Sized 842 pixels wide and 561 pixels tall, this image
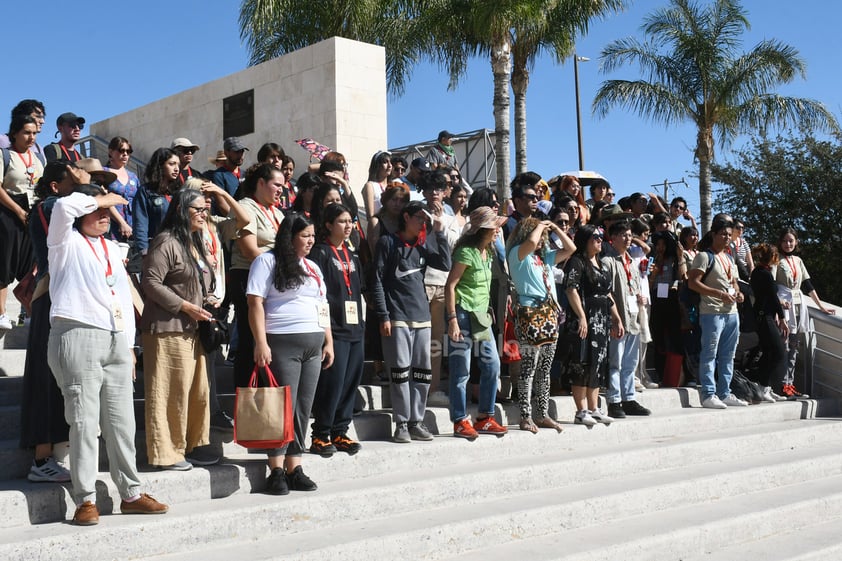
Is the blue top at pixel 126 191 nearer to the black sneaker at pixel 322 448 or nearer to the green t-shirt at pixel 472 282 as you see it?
the black sneaker at pixel 322 448

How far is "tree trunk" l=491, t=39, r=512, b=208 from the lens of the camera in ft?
62.7

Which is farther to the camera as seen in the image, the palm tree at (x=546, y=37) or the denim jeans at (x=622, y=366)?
the palm tree at (x=546, y=37)

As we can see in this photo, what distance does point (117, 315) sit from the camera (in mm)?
4512

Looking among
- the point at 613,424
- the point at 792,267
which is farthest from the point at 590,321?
the point at 792,267

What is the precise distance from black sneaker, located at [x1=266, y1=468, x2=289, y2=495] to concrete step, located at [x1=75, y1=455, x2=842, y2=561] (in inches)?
8.9

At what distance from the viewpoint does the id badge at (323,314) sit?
212 inches

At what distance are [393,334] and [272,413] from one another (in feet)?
4.84

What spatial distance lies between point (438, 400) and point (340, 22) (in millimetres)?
17672

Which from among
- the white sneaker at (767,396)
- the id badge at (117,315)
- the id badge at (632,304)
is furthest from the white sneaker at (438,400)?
the white sneaker at (767,396)

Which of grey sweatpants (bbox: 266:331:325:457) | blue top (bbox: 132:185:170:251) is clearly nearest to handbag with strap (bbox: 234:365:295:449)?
grey sweatpants (bbox: 266:331:325:457)

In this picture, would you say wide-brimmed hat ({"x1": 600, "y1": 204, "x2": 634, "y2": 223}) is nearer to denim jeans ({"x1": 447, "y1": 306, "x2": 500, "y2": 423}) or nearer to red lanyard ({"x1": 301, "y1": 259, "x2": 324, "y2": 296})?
denim jeans ({"x1": 447, "y1": 306, "x2": 500, "y2": 423})

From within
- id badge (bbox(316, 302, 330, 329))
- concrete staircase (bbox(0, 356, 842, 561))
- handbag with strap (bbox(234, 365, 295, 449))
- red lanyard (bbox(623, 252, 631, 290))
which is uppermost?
red lanyard (bbox(623, 252, 631, 290))

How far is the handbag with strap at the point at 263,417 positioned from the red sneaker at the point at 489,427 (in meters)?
2.03

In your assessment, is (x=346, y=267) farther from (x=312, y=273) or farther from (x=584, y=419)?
(x=584, y=419)
